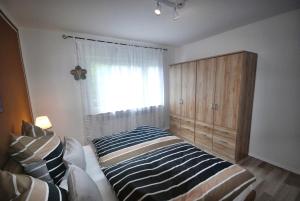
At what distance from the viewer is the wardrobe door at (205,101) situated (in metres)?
2.72

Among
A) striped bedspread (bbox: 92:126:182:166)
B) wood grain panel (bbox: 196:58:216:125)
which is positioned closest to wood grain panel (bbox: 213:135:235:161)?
wood grain panel (bbox: 196:58:216:125)

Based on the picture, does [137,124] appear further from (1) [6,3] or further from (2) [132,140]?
(1) [6,3]

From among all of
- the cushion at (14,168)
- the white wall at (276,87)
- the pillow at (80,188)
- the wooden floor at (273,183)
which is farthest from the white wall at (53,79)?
the wooden floor at (273,183)

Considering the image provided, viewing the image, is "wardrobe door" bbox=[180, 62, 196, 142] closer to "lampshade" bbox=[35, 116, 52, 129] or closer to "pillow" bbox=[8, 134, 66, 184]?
"pillow" bbox=[8, 134, 66, 184]

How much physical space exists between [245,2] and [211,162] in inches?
78.5

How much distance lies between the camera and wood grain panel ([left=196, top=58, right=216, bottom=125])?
2.71 metres

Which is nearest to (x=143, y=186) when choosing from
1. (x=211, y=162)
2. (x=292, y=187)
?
(x=211, y=162)

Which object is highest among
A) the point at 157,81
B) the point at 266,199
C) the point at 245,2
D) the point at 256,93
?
the point at 245,2

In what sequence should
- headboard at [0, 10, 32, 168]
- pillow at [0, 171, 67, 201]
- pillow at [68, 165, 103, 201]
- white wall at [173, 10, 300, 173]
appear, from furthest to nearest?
white wall at [173, 10, 300, 173]
headboard at [0, 10, 32, 168]
pillow at [68, 165, 103, 201]
pillow at [0, 171, 67, 201]

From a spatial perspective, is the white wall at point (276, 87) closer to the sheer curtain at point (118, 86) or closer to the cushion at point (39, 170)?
the sheer curtain at point (118, 86)

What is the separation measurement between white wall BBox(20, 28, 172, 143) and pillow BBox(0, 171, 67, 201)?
85.1 inches

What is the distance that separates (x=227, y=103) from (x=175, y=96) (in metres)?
1.32

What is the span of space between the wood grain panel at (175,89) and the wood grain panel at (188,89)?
0.13 metres

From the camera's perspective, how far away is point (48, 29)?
247 centimetres
